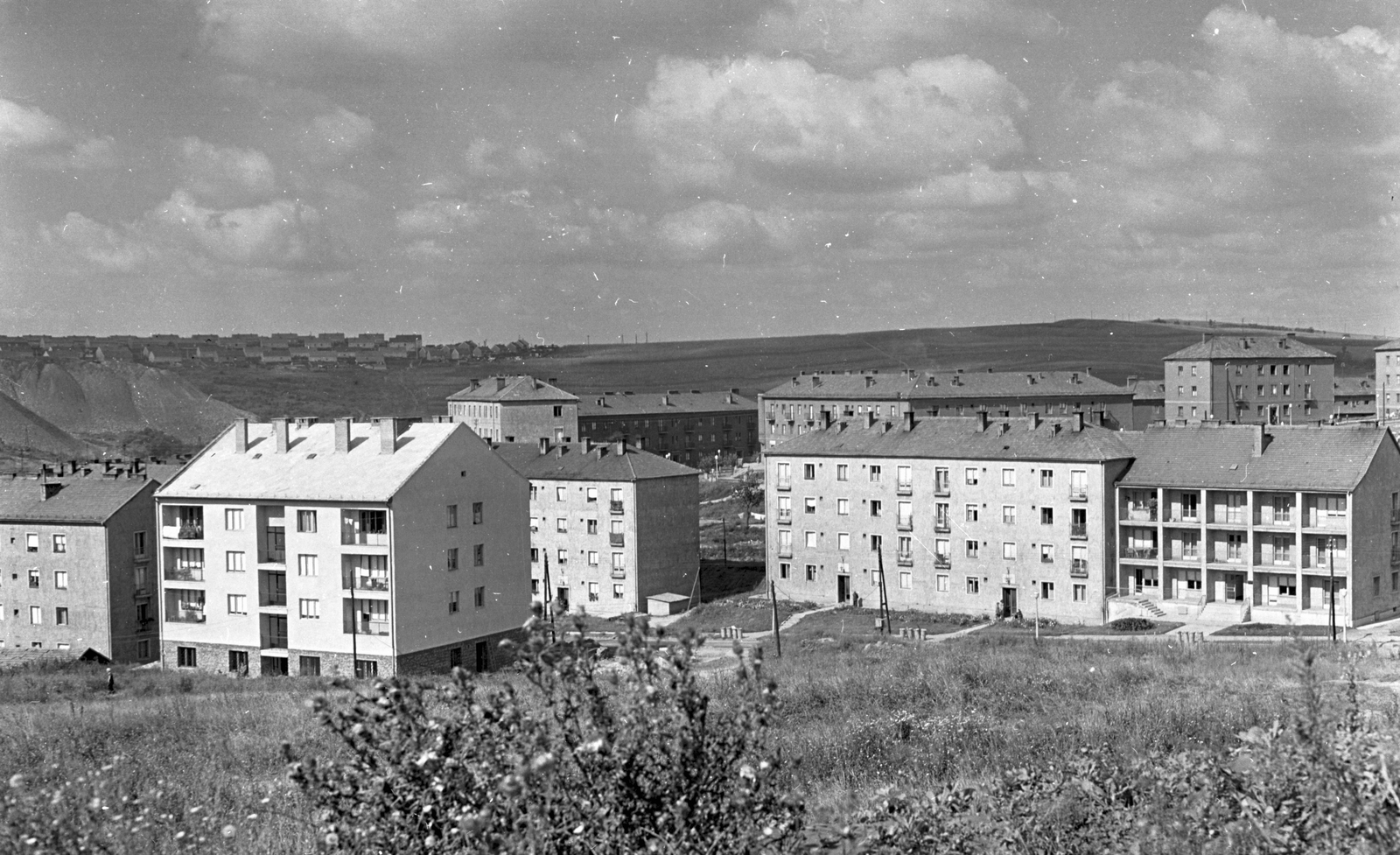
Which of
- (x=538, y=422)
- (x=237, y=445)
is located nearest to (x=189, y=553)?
(x=237, y=445)

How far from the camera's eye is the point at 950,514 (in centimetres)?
6850

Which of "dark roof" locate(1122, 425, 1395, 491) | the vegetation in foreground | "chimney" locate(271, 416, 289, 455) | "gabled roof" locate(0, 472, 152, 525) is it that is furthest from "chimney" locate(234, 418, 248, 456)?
"dark roof" locate(1122, 425, 1395, 491)

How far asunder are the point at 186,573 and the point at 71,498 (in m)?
11.4

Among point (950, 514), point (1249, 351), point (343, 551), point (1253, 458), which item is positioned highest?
point (1249, 351)

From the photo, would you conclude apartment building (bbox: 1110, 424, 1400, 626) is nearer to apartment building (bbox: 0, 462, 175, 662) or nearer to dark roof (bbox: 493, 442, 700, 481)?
dark roof (bbox: 493, 442, 700, 481)

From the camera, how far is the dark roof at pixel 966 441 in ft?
213

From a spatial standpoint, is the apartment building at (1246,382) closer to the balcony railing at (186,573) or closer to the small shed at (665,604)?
the small shed at (665,604)

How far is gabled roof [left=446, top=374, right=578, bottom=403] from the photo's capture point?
155m

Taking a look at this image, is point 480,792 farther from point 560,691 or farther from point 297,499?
point 297,499

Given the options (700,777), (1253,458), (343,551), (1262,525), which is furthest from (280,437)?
(700,777)

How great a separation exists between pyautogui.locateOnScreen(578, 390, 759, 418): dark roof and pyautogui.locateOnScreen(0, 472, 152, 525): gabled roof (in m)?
92.3

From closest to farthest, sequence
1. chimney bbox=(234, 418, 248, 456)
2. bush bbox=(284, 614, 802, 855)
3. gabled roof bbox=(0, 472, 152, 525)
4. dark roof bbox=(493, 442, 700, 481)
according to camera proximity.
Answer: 1. bush bbox=(284, 614, 802, 855)
2. chimney bbox=(234, 418, 248, 456)
3. gabled roof bbox=(0, 472, 152, 525)
4. dark roof bbox=(493, 442, 700, 481)

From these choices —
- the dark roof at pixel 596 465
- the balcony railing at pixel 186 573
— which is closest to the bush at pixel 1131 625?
the dark roof at pixel 596 465

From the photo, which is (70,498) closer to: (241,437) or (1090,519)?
(241,437)
